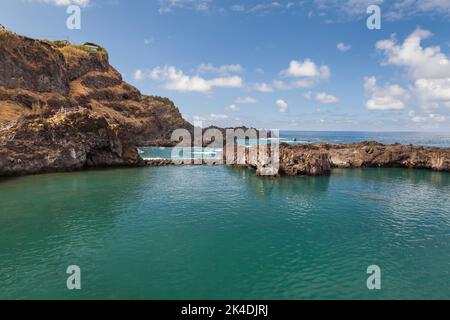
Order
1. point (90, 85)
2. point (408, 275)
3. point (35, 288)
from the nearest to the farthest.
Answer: point (35, 288) < point (408, 275) < point (90, 85)

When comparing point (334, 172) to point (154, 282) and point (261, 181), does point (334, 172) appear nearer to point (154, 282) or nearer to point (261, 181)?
point (261, 181)

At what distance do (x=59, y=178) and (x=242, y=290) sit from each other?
175 feet

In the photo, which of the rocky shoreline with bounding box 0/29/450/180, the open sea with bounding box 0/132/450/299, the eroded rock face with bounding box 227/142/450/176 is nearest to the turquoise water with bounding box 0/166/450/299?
the open sea with bounding box 0/132/450/299

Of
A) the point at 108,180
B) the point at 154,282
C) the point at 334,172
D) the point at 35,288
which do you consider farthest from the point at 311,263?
the point at 334,172

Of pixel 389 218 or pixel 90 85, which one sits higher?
pixel 90 85

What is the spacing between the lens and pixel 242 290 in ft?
63.6

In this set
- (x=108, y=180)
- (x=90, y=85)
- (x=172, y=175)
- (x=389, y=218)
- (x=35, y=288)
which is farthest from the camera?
(x=90, y=85)

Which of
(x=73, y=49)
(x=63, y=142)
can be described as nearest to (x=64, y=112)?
(x=63, y=142)

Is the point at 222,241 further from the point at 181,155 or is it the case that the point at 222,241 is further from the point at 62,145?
the point at 181,155

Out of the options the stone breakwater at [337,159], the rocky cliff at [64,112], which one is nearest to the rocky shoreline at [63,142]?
the stone breakwater at [337,159]

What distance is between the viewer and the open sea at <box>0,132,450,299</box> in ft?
64.6

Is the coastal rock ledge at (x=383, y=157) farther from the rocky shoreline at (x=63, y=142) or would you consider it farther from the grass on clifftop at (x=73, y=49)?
the grass on clifftop at (x=73, y=49)

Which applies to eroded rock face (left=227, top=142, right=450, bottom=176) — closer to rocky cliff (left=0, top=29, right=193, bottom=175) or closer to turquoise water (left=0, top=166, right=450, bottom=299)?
turquoise water (left=0, top=166, right=450, bottom=299)
